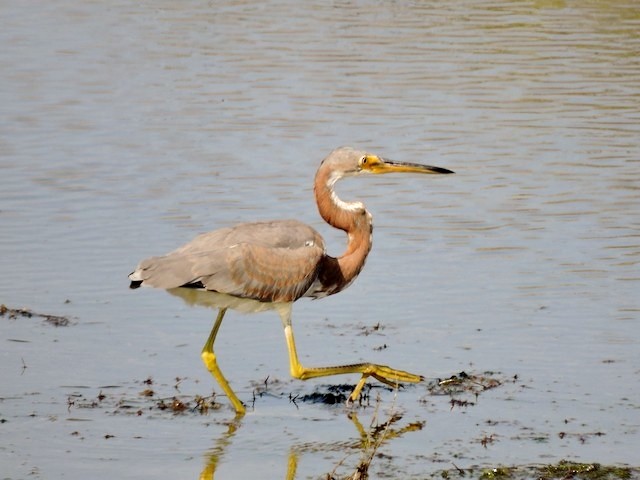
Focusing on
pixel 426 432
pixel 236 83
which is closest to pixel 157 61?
pixel 236 83

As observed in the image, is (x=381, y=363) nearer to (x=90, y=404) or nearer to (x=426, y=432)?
(x=426, y=432)

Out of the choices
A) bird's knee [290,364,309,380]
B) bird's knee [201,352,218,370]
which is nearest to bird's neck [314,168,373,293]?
bird's knee [290,364,309,380]

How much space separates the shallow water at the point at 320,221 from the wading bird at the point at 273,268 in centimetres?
35

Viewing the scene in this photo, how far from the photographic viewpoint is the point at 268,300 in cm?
908

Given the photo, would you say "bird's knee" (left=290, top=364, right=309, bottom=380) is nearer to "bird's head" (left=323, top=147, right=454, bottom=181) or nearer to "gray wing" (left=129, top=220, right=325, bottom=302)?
"gray wing" (left=129, top=220, right=325, bottom=302)

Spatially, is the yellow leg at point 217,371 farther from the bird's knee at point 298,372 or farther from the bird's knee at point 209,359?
the bird's knee at point 298,372

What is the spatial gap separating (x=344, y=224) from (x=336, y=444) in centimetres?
188

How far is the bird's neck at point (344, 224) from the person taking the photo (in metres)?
9.48

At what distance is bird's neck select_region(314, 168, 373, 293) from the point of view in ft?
31.1

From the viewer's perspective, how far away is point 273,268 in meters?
8.99

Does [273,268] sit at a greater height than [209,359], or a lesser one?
greater

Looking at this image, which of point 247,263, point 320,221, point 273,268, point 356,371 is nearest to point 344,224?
point 273,268

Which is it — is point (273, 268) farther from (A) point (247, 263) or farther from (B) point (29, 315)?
(B) point (29, 315)

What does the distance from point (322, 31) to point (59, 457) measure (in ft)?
52.8
